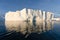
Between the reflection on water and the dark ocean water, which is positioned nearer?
the dark ocean water

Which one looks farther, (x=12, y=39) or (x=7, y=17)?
(x=7, y=17)

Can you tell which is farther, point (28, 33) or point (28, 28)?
point (28, 28)

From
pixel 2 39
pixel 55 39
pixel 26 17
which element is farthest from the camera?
pixel 26 17

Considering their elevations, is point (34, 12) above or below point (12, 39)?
above

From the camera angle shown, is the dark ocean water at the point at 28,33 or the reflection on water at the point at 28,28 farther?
the reflection on water at the point at 28,28

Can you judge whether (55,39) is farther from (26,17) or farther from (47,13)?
(47,13)

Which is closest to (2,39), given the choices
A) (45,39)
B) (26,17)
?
(45,39)

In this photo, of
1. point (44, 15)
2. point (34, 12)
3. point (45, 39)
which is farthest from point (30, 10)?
point (45, 39)

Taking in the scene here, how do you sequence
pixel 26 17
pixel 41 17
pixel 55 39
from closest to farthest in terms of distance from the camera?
pixel 55 39 < pixel 26 17 < pixel 41 17

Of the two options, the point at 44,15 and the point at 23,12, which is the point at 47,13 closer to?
the point at 44,15
